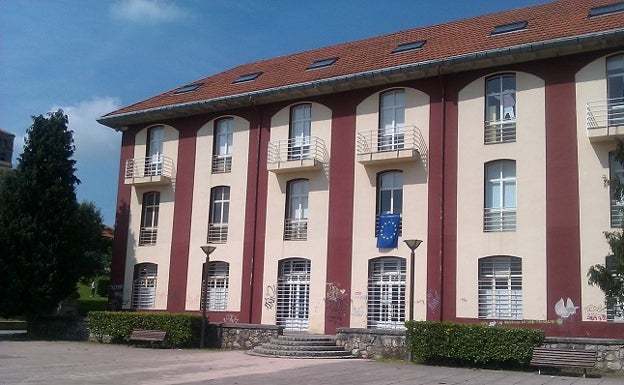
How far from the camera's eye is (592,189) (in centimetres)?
1903

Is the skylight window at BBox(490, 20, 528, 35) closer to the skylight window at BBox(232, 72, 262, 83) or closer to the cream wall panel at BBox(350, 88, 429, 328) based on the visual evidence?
the cream wall panel at BBox(350, 88, 429, 328)

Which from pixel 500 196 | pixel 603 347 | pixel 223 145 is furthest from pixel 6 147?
pixel 603 347

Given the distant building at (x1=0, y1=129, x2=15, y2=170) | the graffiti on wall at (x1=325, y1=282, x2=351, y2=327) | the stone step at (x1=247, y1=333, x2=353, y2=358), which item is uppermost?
the distant building at (x1=0, y1=129, x2=15, y2=170)

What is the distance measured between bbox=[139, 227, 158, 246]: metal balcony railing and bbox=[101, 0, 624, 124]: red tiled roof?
491cm

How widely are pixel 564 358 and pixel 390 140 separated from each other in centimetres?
947

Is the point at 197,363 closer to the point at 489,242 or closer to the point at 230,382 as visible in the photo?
the point at 230,382

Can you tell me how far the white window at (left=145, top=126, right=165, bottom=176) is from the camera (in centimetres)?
2754

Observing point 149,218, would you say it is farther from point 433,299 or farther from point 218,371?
point 218,371

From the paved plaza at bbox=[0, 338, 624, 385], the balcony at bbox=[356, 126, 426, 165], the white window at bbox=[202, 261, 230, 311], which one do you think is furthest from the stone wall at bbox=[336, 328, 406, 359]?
the white window at bbox=[202, 261, 230, 311]

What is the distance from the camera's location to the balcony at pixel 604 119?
1853 centimetres

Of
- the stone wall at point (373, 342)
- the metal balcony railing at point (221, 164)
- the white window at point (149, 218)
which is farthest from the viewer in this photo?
the white window at point (149, 218)

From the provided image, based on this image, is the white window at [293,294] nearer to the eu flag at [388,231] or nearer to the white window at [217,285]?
the white window at [217,285]

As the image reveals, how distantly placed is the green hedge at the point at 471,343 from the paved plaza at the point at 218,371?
51 centimetres

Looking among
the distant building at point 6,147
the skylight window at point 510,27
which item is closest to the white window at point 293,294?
the skylight window at point 510,27
